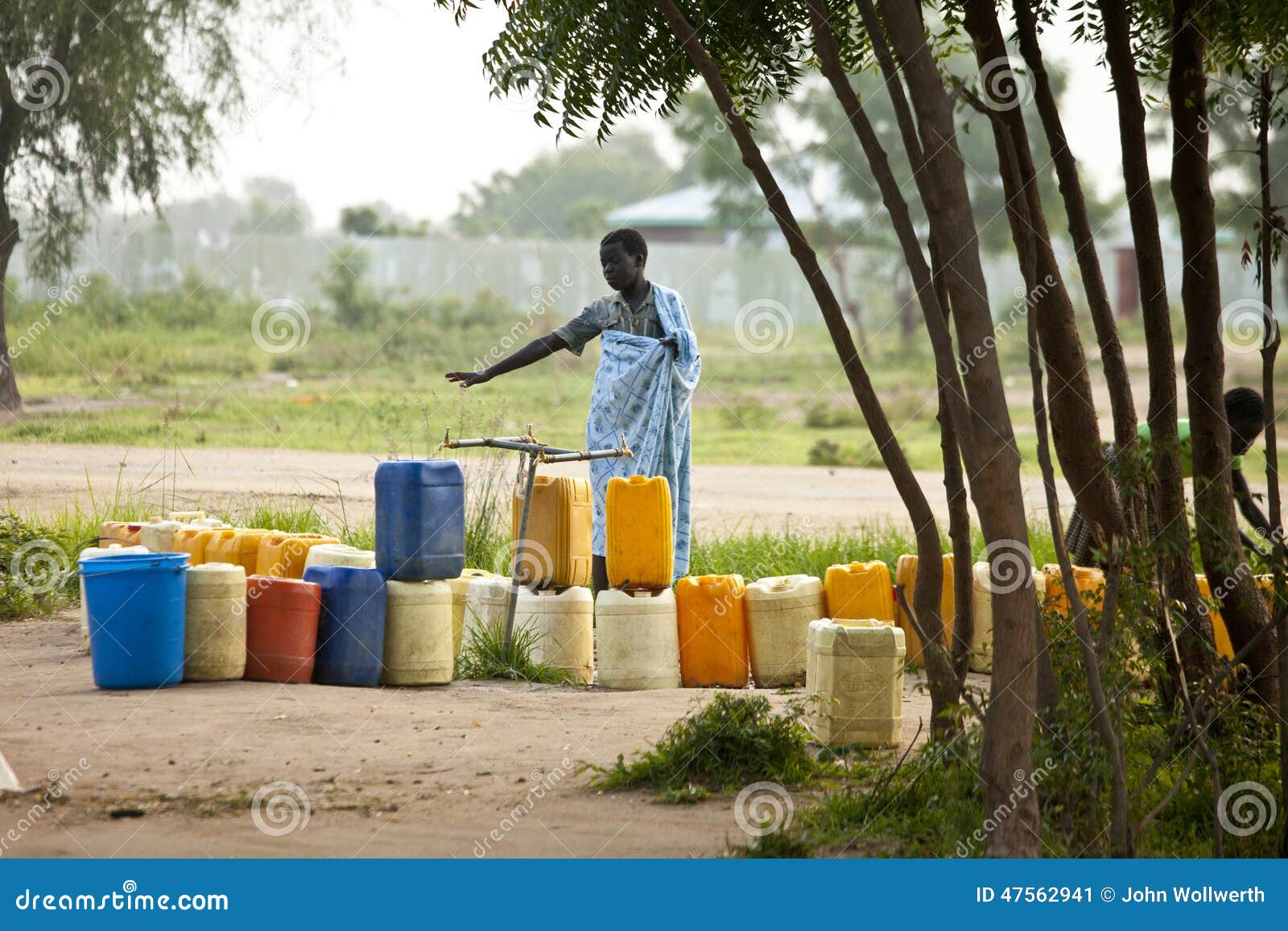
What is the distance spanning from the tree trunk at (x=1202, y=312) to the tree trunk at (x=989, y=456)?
1.72 metres

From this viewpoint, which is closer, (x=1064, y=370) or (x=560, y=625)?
(x=1064, y=370)

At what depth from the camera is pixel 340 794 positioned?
4.17 m

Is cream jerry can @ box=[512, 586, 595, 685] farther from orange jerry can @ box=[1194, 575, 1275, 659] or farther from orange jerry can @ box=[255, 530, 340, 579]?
orange jerry can @ box=[1194, 575, 1275, 659]

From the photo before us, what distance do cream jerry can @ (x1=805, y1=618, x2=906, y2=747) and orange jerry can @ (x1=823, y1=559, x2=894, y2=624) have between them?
128 cm

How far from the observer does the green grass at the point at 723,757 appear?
438 centimetres

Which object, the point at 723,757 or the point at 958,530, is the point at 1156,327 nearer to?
the point at 958,530

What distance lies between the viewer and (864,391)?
400 cm

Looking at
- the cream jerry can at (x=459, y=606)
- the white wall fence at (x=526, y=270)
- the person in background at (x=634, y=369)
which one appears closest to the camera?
the cream jerry can at (x=459, y=606)

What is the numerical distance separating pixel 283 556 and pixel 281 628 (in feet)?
2.91

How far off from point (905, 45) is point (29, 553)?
6.53 meters

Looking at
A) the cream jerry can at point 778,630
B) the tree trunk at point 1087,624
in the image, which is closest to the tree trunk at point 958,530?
the tree trunk at point 1087,624

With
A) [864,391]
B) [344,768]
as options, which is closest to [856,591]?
[864,391]

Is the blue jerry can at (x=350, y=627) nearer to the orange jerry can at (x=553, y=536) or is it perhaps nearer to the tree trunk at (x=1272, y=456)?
the orange jerry can at (x=553, y=536)

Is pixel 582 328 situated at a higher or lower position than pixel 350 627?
higher
